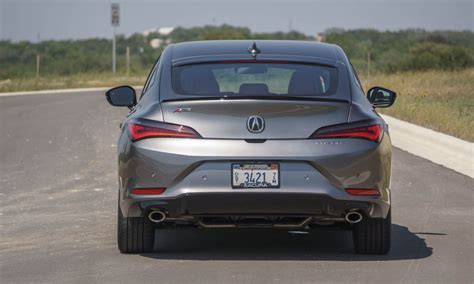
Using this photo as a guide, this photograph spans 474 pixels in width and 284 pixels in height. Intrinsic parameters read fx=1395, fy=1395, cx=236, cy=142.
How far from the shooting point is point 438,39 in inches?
3730

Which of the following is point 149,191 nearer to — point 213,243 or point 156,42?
point 213,243

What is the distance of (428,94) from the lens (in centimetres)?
3509

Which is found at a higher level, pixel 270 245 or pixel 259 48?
pixel 259 48

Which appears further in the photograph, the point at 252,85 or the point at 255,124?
the point at 252,85

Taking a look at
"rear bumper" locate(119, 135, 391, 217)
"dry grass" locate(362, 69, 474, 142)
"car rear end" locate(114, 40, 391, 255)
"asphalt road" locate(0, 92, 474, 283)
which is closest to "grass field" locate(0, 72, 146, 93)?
"dry grass" locate(362, 69, 474, 142)

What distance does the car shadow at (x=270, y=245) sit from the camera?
10.4 m

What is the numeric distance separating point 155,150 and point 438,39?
86359 mm

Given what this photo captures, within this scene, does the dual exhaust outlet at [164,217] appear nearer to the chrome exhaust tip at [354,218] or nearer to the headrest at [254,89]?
the chrome exhaust tip at [354,218]

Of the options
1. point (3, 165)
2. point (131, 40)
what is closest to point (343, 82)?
point (3, 165)

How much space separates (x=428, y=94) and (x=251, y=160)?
25828 millimetres

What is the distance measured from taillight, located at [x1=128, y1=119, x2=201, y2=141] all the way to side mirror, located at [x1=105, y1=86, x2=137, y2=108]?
3.95 feet

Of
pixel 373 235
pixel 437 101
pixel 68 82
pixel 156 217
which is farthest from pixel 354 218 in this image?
pixel 68 82

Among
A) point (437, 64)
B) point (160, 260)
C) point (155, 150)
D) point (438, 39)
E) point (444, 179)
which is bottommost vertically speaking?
point (438, 39)

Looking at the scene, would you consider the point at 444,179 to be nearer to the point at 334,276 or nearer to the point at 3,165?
the point at 3,165
